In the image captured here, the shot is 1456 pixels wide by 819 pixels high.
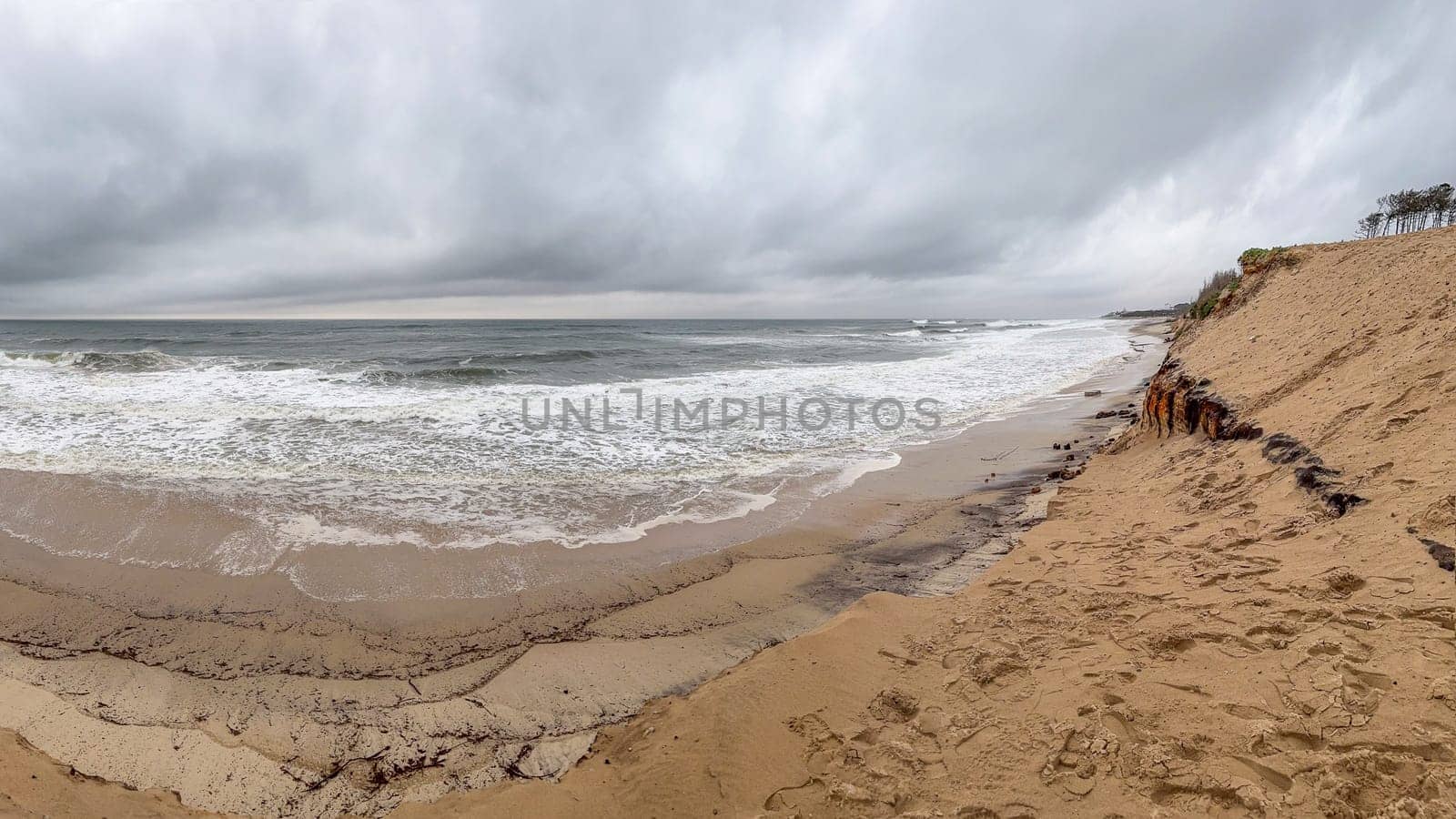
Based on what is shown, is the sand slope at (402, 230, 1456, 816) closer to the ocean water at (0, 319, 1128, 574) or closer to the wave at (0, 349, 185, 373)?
the ocean water at (0, 319, 1128, 574)

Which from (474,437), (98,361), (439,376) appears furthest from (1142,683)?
(98,361)

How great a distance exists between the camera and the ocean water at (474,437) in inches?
289

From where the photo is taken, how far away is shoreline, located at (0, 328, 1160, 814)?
333cm

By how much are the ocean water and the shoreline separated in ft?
3.76

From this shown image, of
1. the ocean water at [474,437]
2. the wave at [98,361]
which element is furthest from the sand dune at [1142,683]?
the wave at [98,361]

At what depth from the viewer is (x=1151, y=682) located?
2.98 meters

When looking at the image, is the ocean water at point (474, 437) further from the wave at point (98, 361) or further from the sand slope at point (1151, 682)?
the sand slope at point (1151, 682)

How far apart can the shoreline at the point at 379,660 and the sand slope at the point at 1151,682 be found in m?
0.39

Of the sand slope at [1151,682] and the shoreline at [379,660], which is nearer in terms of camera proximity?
the sand slope at [1151,682]

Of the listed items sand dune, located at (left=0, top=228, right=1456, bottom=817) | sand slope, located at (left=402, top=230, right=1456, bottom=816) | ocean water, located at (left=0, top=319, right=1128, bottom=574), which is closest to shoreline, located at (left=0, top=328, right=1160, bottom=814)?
sand dune, located at (left=0, top=228, right=1456, bottom=817)

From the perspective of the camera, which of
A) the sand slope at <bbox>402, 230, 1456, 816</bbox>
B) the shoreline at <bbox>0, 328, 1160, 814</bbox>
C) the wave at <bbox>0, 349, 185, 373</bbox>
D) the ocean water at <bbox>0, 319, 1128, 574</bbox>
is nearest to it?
the sand slope at <bbox>402, 230, 1456, 816</bbox>

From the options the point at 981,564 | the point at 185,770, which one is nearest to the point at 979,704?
the point at 981,564

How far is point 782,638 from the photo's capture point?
4562 millimetres

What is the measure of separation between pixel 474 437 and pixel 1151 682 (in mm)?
10971
